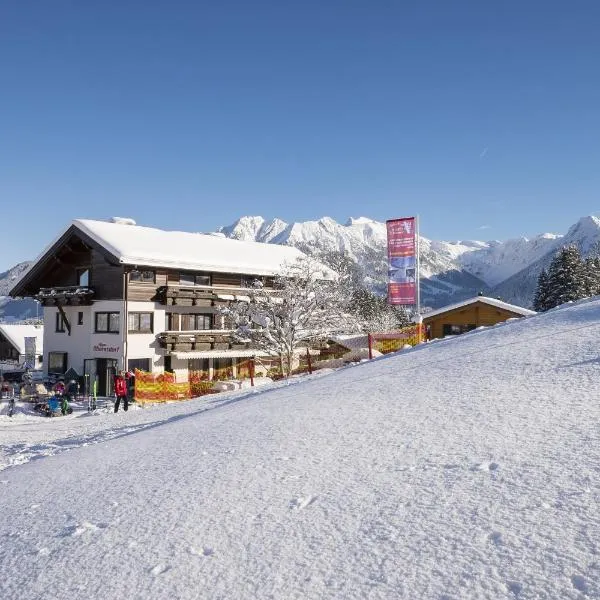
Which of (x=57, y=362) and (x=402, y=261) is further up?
(x=402, y=261)

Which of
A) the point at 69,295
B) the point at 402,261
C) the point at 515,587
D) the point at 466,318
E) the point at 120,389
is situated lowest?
the point at 120,389

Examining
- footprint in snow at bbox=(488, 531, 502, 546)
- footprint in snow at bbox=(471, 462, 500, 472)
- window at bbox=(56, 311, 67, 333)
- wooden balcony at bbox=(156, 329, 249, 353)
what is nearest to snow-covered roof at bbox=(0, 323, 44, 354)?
window at bbox=(56, 311, 67, 333)

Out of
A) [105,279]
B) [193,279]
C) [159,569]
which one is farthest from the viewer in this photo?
[193,279]

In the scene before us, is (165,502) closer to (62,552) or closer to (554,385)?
(62,552)

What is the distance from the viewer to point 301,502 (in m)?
5.04

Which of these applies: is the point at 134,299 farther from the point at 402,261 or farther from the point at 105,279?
the point at 402,261

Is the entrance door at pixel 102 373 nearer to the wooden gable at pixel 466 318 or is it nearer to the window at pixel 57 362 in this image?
the window at pixel 57 362

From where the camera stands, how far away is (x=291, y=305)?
27531mm

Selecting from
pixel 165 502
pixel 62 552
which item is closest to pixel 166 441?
pixel 165 502

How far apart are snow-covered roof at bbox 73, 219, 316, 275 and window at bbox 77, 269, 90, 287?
269 cm

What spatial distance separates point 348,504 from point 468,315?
85.9 feet

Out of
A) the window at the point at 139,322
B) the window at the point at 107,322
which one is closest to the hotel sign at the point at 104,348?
the window at the point at 107,322

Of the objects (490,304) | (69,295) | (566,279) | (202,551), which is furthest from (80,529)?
(566,279)

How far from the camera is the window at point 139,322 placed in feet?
96.3
